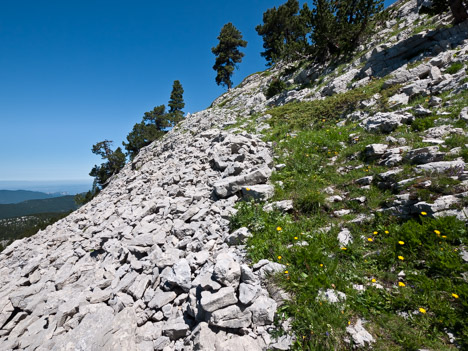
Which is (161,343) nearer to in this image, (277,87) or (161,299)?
(161,299)

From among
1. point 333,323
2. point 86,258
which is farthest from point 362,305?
point 86,258

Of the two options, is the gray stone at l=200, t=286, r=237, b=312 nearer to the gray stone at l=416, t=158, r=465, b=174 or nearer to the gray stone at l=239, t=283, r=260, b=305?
the gray stone at l=239, t=283, r=260, b=305

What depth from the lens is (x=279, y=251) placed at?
4.30 m

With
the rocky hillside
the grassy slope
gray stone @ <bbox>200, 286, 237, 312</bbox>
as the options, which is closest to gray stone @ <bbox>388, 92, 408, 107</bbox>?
the rocky hillside

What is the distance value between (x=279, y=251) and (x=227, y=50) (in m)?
52.5

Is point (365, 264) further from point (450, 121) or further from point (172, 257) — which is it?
point (450, 121)

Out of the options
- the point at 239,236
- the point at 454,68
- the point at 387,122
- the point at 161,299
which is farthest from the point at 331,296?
the point at 454,68

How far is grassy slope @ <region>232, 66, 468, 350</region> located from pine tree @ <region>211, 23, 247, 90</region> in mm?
46415

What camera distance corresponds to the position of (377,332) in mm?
2789

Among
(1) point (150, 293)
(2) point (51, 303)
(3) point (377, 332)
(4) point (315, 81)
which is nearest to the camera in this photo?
(3) point (377, 332)

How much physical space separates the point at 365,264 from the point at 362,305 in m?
0.96

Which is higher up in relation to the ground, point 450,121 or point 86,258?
point 450,121

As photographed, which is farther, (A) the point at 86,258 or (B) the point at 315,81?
(B) the point at 315,81

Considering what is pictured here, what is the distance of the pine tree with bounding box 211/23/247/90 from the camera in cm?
4546
